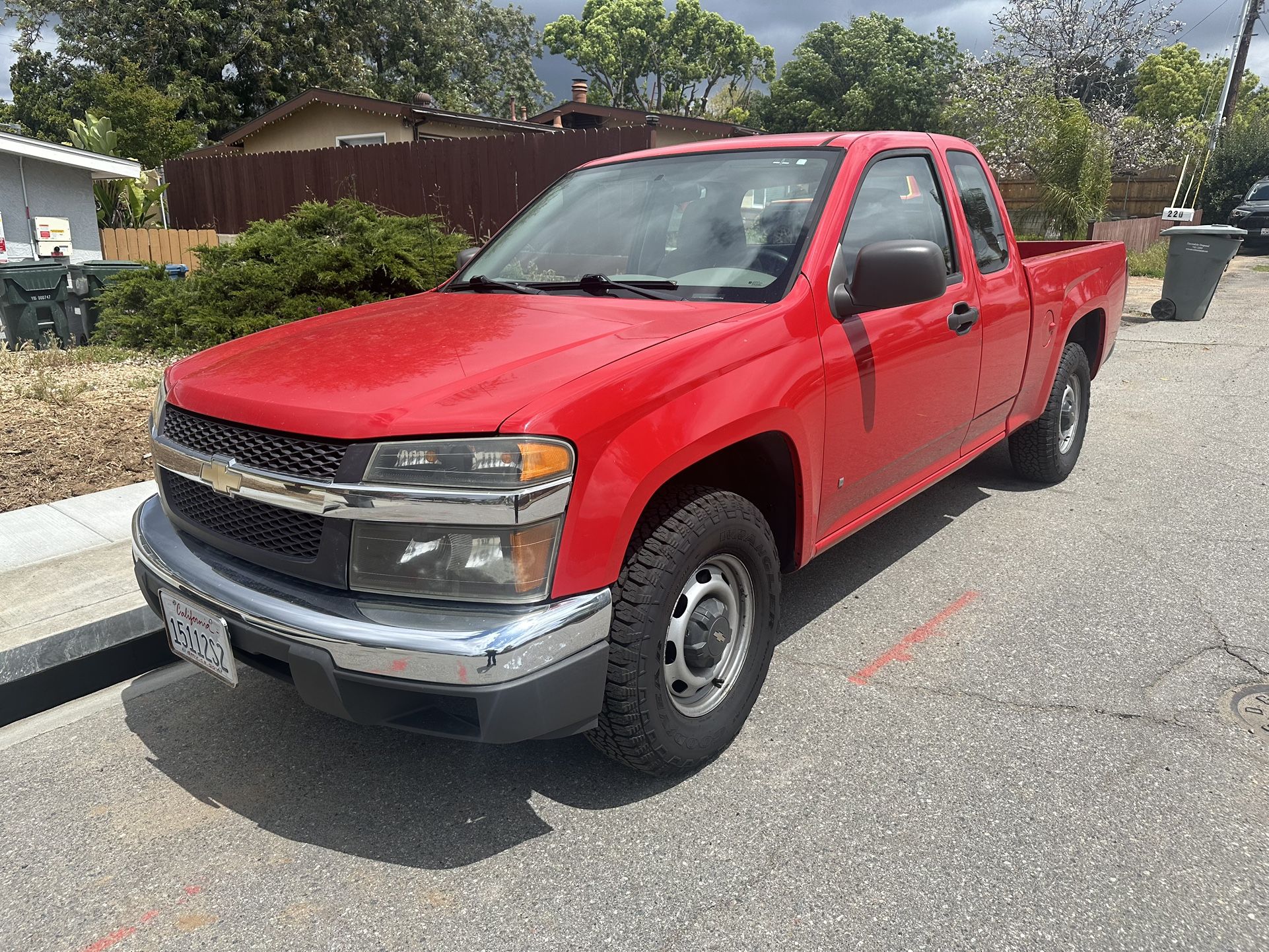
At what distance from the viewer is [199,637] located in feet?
8.50

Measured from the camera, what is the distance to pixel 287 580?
2.45 meters

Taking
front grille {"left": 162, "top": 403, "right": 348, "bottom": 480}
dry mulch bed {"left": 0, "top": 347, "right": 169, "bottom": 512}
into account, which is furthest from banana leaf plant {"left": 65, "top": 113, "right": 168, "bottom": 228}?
front grille {"left": 162, "top": 403, "right": 348, "bottom": 480}

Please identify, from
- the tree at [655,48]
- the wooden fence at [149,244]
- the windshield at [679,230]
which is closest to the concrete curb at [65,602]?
the windshield at [679,230]

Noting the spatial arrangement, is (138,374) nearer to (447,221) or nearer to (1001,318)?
(1001,318)

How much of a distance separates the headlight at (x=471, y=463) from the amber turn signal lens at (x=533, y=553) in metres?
0.11

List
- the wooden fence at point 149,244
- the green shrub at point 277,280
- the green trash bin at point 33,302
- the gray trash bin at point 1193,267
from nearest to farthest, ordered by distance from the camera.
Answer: the green shrub at point 277,280 < the green trash bin at point 33,302 < the gray trash bin at point 1193,267 < the wooden fence at point 149,244

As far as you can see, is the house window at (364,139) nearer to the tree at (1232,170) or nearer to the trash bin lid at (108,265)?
the trash bin lid at (108,265)

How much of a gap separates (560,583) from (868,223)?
2.04 meters

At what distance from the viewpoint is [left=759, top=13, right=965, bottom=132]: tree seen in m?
49.6

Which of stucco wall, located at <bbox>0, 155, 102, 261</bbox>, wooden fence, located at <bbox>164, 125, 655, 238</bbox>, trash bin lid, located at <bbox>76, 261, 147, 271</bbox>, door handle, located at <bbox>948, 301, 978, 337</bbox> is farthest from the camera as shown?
stucco wall, located at <bbox>0, 155, 102, 261</bbox>

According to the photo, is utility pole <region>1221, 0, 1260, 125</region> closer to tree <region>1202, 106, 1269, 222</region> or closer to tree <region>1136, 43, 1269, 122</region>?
tree <region>1202, 106, 1269, 222</region>

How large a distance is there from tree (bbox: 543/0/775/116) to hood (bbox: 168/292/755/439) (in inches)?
2627

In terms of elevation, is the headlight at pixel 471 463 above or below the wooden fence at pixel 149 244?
below

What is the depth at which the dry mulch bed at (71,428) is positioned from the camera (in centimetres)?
535
